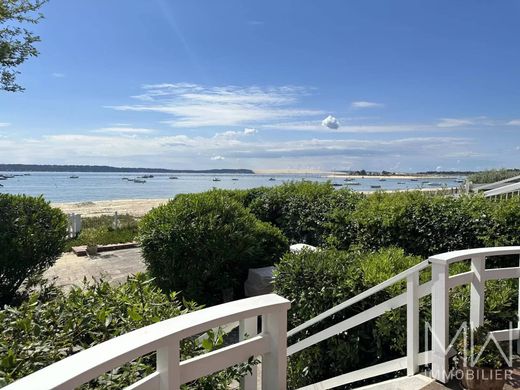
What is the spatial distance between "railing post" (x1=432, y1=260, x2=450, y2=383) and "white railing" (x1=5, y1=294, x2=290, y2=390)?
1.43 meters

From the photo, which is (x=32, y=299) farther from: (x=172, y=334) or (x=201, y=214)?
(x=201, y=214)

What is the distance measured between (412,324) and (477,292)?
0.65 meters

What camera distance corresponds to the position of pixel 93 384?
1.63m

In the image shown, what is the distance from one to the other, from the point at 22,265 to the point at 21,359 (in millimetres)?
5626

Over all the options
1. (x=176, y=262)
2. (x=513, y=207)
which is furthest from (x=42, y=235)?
(x=513, y=207)

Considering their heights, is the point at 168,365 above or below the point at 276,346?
above

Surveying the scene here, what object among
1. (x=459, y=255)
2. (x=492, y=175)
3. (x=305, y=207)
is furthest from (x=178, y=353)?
(x=492, y=175)

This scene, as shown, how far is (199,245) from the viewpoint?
641cm

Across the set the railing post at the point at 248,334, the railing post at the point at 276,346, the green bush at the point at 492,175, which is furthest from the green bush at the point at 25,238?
the green bush at the point at 492,175

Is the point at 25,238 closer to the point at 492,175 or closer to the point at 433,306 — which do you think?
the point at 433,306

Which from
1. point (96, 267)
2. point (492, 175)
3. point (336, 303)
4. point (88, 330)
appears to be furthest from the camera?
point (492, 175)

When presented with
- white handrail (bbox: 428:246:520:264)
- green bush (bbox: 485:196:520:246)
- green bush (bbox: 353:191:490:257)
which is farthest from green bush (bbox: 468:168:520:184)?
white handrail (bbox: 428:246:520:264)

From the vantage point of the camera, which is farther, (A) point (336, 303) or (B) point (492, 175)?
(B) point (492, 175)

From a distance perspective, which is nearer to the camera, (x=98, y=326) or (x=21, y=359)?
(x=21, y=359)
